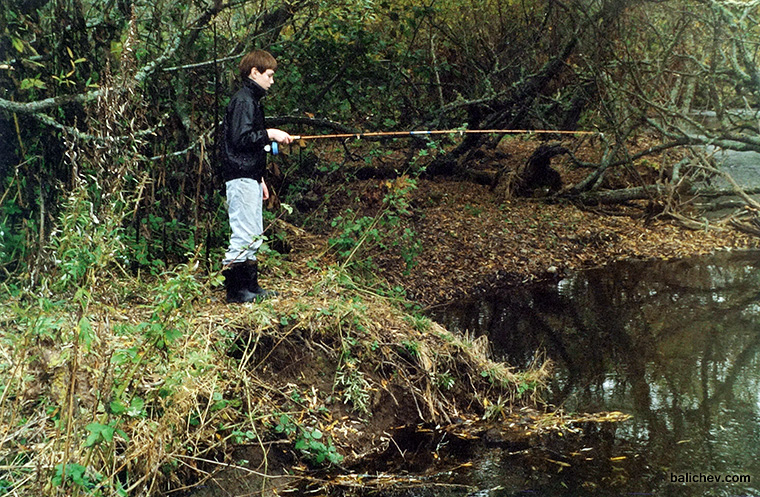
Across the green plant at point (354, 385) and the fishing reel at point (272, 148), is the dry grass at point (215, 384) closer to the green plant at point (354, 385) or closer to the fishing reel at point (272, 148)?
the green plant at point (354, 385)

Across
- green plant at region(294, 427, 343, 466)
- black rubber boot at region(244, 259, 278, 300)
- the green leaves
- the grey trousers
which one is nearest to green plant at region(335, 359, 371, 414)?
green plant at region(294, 427, 343, 466)

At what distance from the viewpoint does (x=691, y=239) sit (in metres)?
10.6

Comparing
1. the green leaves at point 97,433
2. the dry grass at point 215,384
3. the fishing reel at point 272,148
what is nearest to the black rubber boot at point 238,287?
the dry grass at point 215,384

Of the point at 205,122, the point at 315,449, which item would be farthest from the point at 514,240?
the point at 315,449

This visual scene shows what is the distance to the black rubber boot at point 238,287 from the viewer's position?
5.79 metres

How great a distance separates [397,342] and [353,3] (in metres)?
4.20

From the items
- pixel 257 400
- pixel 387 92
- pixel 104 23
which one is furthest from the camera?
pixel 387 92

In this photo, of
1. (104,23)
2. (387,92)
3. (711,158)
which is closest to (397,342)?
(104,23)

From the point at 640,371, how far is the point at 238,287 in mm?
2978

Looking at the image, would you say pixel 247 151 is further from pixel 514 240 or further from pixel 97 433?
pixel 514 240

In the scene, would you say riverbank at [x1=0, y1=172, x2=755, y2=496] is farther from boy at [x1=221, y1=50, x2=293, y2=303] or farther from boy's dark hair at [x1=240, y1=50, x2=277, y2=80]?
boy's dark hair at [x1=240, y1=50, x2=277, y2=80]

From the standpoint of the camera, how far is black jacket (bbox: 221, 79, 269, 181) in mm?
5586

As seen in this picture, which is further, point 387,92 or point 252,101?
point 387,92

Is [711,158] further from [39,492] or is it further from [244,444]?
[39,492]
